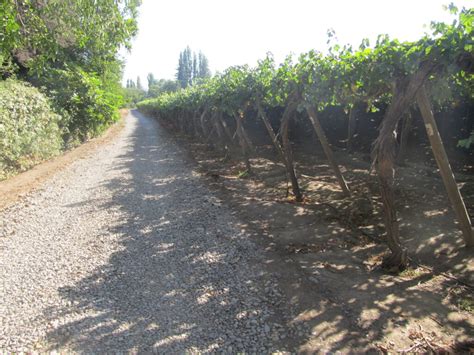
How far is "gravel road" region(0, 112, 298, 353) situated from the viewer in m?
3.01

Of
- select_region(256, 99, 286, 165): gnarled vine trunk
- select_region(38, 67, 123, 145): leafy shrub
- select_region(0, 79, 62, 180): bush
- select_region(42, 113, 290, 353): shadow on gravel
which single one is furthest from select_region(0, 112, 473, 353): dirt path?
select_region(38, 67, 123, 145): leafy shrub

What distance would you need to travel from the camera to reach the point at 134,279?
405 cm

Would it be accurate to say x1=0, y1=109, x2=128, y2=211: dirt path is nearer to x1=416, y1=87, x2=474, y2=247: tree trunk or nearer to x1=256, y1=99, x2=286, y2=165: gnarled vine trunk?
x1=256, y1=99, x2=286, y2=165: gnarled vine trunk

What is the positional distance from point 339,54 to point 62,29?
4851 mm

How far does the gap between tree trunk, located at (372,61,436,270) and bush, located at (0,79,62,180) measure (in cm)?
971

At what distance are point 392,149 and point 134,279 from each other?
3552 millimetres

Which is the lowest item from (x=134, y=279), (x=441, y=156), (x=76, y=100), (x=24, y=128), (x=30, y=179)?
(x=134, y=279)

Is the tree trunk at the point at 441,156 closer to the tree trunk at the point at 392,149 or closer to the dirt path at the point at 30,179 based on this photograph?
the tree trunk at the point at 392,149

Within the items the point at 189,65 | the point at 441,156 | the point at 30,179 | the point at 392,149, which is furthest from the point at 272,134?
the point at 189,65

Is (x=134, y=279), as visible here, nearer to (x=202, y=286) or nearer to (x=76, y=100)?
(x=202, y=286)

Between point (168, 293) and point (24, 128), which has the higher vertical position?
point (24, 128)

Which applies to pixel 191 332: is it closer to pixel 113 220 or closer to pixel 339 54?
pixel 113 220

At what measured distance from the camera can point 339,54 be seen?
16.9 ft

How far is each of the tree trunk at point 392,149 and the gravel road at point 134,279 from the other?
160 centimetres
